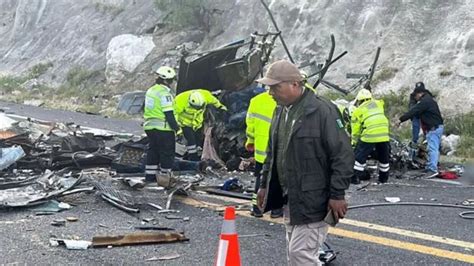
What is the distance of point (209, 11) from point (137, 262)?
22057 mm

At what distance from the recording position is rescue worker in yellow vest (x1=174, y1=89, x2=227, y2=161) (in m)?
11.5

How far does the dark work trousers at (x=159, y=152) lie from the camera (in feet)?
32.0

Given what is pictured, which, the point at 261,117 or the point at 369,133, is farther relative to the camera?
the point at 369,133

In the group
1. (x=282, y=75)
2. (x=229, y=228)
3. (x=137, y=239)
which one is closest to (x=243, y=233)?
(x=137, y=239)

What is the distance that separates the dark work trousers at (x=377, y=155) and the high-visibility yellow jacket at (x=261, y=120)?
2.86 meters

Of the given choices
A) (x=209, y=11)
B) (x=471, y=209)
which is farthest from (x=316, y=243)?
(x=209, y=11)

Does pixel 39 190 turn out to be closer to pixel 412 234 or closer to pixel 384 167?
pixel 412 234

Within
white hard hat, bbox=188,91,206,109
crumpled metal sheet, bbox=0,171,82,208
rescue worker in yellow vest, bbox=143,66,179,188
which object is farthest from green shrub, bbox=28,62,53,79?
rescue worker in yellow vest, bbox=143,66,179,188

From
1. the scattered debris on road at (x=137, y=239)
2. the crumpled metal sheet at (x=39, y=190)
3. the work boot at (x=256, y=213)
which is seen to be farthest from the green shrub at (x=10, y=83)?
the scattered debris on road at (x=137, y=239)

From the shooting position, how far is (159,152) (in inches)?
388

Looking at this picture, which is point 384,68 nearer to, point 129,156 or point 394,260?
point 129,156

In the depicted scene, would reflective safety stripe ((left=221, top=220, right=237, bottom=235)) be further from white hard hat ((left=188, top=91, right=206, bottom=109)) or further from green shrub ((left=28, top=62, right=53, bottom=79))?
green shrub ((left=28, top=62, right=53, bottom=79))

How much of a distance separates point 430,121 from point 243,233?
20.6ft

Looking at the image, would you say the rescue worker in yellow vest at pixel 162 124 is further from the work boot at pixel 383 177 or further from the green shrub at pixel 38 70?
the green shrub at pixel 38 70
